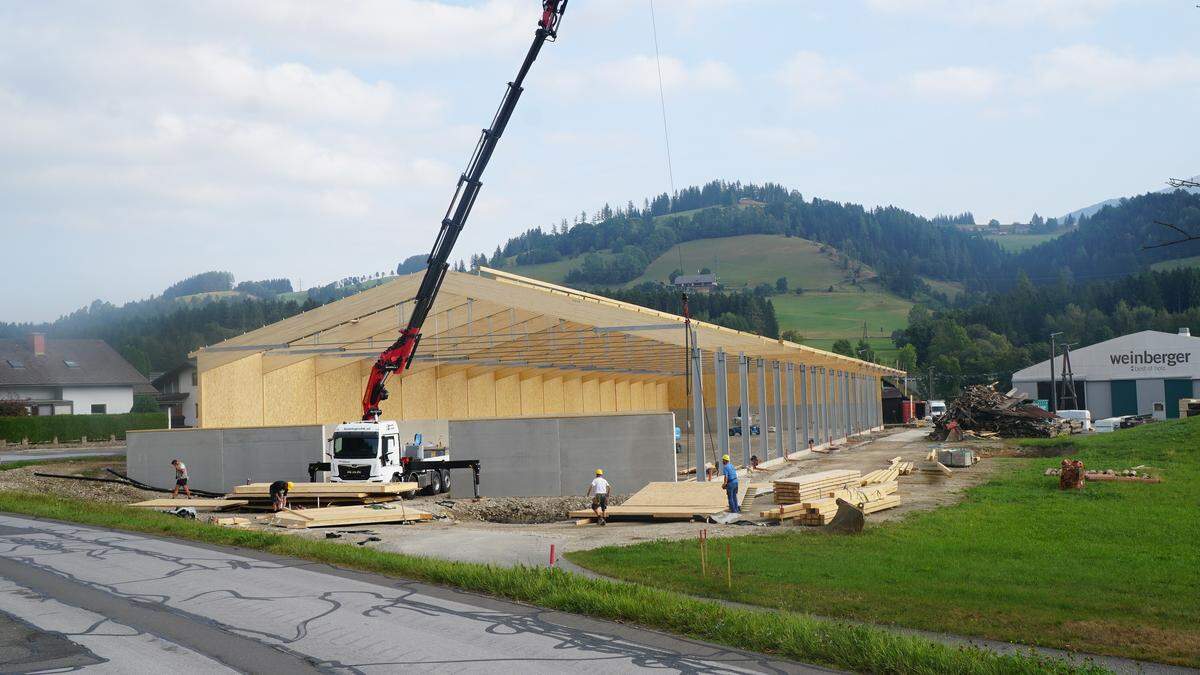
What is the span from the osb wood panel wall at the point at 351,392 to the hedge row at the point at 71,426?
71.6 feet

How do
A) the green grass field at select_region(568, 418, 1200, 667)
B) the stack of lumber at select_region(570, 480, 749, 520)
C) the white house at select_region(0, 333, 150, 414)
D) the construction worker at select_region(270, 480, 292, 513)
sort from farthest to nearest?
1. the white house at select_region(0, 333, 150, 414)
2. the construction worker at select_region(270, 480, 292, 513)
3. the stack of lumber at select_region(570, 480, 749, 520)
4. the green grass field at select_region(568, 418, 1200, 667)

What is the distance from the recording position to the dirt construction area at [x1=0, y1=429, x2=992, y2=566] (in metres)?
18.3

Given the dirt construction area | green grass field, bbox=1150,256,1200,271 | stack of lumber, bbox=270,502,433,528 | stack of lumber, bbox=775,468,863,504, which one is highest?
green grass field, bbox=1150,256,1200,271

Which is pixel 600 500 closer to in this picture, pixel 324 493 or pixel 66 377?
Answer: pixel 324 493

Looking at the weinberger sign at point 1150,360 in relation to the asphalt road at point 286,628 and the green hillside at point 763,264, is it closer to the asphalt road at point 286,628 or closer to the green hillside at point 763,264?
the asphalt road at point 286,628

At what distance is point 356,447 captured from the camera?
28.3 metres

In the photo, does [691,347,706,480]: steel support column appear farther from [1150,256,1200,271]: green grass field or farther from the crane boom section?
[1150,256,1200,271]: green grass field

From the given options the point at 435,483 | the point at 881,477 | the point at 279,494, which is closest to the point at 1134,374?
the point at 881,477

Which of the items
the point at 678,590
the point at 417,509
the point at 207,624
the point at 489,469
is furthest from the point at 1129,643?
the point at 489,469

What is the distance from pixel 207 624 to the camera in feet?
36.6

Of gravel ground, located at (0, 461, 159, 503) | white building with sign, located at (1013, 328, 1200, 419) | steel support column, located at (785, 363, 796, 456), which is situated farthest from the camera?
white building with sign, located at (1013, 328, 1200, 419)

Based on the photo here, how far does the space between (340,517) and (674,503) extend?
7541mm

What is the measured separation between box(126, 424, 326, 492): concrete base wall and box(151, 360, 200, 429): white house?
45.4m

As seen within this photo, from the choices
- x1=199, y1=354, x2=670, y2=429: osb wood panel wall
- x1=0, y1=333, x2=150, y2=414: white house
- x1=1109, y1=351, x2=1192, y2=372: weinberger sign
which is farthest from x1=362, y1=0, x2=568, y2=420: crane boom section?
x1=1109, y1=351, x2=1192, y2=372: weinberger sign
